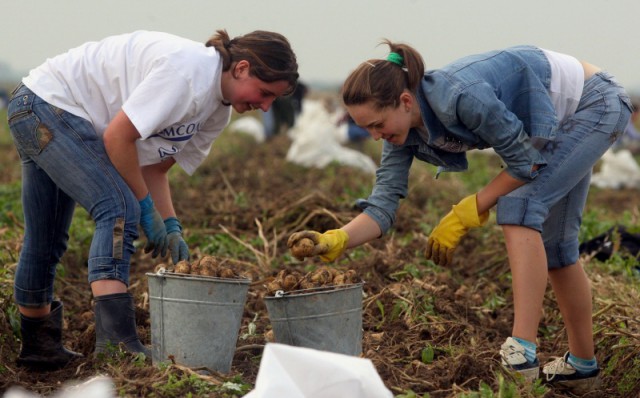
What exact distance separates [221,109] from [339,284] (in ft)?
2.88

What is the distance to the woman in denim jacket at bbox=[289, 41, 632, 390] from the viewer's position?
3.03 metres

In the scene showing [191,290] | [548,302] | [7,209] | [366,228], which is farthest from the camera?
[7,209]

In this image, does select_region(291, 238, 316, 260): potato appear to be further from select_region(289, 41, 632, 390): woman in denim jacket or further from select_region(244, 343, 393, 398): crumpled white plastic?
select_region(244, 343, 393, 398): crumpled white plastic

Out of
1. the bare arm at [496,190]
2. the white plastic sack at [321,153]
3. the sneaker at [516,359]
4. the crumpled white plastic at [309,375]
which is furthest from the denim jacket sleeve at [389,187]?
the white plastic sack at [321,153]

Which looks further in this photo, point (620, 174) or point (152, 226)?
point (620, 174)

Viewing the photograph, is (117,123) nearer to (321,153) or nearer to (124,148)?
(124,148)

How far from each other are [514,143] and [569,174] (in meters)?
0.30

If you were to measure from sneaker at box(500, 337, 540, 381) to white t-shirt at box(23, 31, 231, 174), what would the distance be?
1.37 meters

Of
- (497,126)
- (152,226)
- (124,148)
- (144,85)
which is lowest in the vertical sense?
(152,226)

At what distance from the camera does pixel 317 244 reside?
10.0 ft

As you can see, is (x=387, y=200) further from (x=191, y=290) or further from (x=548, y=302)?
(x=548, y=302)

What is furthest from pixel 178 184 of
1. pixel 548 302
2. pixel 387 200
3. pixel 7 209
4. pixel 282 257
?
pixel 387 200

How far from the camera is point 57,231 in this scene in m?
3.46

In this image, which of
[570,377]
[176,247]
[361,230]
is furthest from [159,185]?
[570,377]
